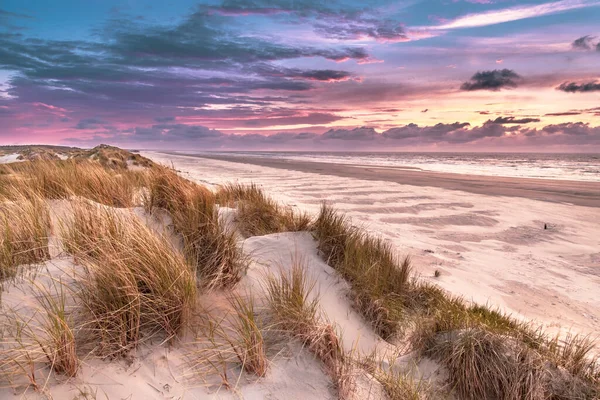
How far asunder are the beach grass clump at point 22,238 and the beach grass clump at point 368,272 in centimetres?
336

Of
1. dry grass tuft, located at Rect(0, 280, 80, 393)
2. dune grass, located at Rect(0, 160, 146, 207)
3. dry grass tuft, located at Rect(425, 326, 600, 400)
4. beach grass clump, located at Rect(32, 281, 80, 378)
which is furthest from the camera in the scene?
dune grass, located at Rect(0, 160, 146, 207)

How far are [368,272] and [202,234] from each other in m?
2.09

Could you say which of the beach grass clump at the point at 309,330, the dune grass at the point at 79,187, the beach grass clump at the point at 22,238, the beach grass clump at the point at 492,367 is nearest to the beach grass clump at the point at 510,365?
the beach grass clump at the point at 492,367

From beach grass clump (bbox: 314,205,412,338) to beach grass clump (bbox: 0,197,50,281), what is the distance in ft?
11.0

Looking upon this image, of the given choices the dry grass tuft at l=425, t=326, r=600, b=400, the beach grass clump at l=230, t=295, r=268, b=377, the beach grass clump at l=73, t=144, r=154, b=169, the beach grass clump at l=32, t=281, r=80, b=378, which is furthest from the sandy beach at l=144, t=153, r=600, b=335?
the beach grass clump at l=73, t=144, r=154, b=169

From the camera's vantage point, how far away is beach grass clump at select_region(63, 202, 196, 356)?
2516mm

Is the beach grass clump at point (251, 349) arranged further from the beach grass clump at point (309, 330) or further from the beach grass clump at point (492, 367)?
the beach grass clump at point (492, 367)

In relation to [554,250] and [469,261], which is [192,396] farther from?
[554,250]

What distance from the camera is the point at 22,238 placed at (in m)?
3.68

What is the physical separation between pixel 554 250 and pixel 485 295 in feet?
12.8

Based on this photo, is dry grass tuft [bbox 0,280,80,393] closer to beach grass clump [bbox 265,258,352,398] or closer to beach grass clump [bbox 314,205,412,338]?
beach grass clump [bbox 265,258,352,398]

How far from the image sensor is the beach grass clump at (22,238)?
319cm

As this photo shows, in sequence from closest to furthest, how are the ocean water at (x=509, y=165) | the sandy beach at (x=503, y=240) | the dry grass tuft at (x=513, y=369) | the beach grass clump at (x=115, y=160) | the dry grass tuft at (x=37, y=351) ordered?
the dry grass tuft at (x=37, y=351)
the dry grass tuft at (x=513, y=369)
the sandy beach at (x=503, y=240)
the beach grass clump at (x=115, y=160)
the ocean water at (x=509, y=165)

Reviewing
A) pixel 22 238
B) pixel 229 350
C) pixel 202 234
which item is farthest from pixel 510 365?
pixel 22 238
